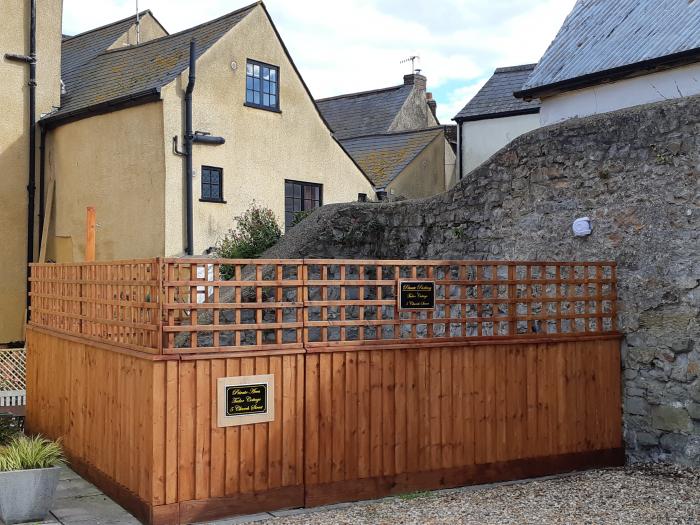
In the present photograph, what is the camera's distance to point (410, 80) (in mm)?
31641

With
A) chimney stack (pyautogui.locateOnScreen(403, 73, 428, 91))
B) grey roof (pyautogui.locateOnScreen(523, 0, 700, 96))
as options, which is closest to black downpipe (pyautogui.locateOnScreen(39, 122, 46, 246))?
grey roof (pyautogui.locateOnScreen(523, 0, 700, 96))

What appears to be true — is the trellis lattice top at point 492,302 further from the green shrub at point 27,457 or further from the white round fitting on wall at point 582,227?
the green shrub at point 27,457

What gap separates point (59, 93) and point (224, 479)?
14.7 m

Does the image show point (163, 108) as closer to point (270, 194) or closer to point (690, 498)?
point (270, 194)

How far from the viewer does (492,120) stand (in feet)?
69.3

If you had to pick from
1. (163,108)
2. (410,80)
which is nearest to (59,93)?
(163,108)

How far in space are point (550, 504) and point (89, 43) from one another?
19948 mm

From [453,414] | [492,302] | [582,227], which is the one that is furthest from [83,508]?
[582,227]

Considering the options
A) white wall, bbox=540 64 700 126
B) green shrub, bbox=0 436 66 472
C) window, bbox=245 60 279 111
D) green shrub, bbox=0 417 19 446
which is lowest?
green shrub, bbox=0 417 19 446

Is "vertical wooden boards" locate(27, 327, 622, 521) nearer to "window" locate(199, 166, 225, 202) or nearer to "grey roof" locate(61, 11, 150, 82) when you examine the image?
"window" locate(199, 166, 225, 202)

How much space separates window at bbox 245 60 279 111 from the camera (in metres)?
18.0

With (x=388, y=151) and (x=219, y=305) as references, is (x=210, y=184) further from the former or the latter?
(x=219, y=305)

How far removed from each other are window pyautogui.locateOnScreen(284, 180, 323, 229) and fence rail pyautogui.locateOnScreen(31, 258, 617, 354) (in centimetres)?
782

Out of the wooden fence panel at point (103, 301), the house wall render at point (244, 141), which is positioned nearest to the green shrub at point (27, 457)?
the wooden fence panel at point (103, 301)
